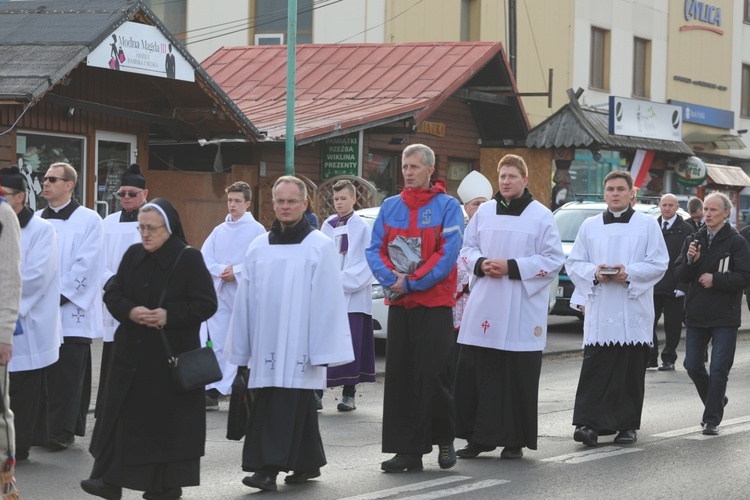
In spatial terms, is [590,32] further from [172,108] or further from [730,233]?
[730,233]

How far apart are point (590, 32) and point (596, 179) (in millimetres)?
5972

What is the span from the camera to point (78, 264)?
9867mm

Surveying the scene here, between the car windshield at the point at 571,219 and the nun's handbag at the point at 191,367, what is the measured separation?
13.7m

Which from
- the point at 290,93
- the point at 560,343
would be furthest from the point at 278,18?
the point at 560,343

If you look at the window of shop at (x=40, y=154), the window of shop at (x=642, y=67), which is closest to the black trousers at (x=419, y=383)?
the window of shop at (x=40, y=154)

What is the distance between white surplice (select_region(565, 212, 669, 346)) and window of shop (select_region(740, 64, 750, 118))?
3683 cm

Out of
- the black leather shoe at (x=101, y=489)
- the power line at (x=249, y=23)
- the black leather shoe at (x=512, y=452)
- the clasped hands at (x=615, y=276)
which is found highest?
the power line at (x=249, y=23)

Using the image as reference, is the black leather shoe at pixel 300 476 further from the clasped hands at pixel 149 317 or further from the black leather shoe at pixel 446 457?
the clasped hands at pixel 149 317

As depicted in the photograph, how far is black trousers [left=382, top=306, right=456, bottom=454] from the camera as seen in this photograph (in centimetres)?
862

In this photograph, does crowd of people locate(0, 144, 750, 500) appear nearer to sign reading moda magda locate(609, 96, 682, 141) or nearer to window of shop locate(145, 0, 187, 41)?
sign reading moda magda locate(609, 96, 682, 141)

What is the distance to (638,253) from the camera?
10.0 meters

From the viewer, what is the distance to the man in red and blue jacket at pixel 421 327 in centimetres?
A: 862

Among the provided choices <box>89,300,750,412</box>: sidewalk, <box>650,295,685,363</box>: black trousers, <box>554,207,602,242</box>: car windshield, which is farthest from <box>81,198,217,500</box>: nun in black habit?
<box>554,207,602,242</box>: car windshield

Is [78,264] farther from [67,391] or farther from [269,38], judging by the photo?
[269,38]
